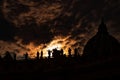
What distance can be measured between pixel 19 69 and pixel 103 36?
32.6 metres

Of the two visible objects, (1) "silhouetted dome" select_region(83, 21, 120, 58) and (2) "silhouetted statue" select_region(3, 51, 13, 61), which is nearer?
(2) "silhouetted statue" select_region(3, 51, 13, 61)

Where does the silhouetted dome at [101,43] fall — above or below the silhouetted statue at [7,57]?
above

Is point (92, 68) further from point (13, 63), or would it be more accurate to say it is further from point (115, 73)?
point (13, 63)

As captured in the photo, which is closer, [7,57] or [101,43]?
[7,57]

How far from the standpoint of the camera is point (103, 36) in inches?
3292

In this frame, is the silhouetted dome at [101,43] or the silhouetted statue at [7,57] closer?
the silhouetted statue at [7,57]

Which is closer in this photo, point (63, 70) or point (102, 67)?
point (102, 67)

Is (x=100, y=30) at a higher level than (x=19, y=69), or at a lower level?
higher

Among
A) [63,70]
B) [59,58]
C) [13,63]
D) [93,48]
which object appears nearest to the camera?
[63,70]

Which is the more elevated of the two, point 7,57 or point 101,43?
point 101,43

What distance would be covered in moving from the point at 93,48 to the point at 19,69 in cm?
2851

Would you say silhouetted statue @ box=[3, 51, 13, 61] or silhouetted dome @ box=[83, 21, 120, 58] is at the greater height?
silhouetted dome @ box=[83, 21, 120, 58]

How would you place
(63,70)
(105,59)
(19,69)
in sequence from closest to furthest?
(105,59), (63,70), (19,69)

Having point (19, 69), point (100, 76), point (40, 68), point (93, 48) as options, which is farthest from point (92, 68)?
point (93, 48)
